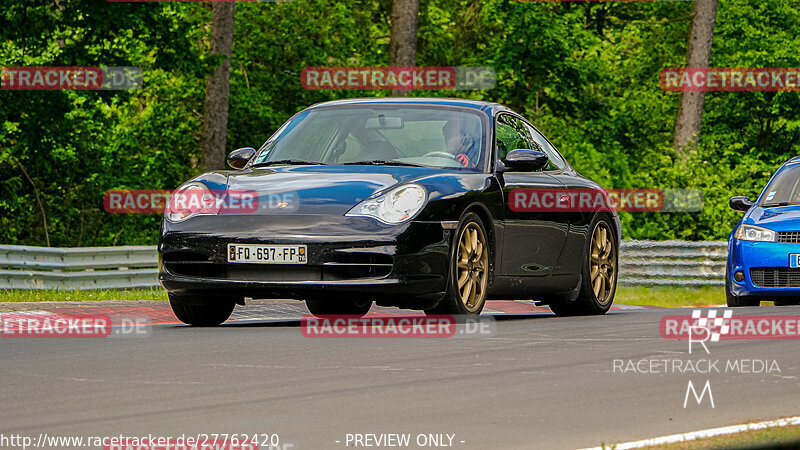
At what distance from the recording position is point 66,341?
10.1 m

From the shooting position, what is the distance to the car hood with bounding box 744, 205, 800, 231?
605 inches

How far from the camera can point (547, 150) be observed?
1296 cm

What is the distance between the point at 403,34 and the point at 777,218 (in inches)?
610

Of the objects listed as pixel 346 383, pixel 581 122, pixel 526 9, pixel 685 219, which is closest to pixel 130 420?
pixel 346 383

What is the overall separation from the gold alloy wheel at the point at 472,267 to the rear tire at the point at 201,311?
1688 millimetres

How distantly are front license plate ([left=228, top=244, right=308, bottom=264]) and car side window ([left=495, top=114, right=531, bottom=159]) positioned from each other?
2.25 m

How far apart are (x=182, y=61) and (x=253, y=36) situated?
11521 mm

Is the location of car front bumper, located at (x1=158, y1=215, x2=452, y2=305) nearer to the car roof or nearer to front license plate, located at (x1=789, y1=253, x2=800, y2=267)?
the car roof

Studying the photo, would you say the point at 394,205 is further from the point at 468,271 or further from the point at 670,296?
the point at 670,296

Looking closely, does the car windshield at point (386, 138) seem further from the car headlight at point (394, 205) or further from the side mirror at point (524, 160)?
the car headlight at point (394, 205)

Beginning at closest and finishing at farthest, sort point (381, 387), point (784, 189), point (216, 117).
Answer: point (381, 387) < point (784, 189) < point (216, 117)
